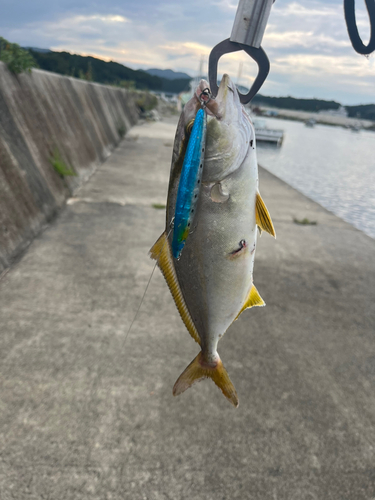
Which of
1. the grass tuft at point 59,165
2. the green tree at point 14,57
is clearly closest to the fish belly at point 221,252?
the grass tuft at point 59,165

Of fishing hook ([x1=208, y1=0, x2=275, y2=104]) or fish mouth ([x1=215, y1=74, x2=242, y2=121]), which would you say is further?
fish mouth ([x1=215, y1=74, x2=242, y2=121])

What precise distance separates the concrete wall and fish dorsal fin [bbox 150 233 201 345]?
3647mm

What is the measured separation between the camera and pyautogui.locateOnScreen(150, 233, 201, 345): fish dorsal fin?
1485 millimetres

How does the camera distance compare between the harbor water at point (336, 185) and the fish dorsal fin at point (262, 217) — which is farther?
the harbor water at point (336, 185)

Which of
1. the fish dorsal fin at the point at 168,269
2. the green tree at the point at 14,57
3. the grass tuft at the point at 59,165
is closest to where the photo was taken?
the fish dorsal fin at the point at 168,269

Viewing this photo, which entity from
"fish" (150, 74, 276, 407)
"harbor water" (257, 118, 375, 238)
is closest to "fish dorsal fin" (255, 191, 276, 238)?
"fish" (150, 74, 276, 407)

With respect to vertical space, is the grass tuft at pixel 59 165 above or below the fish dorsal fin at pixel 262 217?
below

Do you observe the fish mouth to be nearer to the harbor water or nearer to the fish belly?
the fish belly

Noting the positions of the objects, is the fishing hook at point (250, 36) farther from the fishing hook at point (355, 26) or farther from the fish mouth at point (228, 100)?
the fishing hook at point (355, 26)

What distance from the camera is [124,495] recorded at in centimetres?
229

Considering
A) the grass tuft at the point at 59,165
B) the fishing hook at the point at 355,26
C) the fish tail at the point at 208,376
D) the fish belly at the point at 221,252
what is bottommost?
the grass tuft at the point at 59,165

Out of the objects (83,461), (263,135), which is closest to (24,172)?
(83,461)

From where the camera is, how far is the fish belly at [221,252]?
137 centimetres

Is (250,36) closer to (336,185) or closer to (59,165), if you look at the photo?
(59,165)
